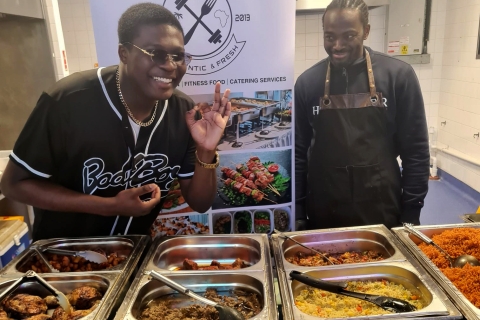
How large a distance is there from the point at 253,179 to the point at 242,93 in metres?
0.53

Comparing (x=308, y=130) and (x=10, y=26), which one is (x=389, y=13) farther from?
(x=10, y=26)

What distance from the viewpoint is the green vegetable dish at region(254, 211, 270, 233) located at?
234 cm

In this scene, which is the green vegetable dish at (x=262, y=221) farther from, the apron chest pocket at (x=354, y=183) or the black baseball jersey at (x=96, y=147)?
the black baseball jersey at (x=96, y=147)

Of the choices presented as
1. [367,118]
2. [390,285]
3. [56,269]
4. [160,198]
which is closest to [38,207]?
[56,269]

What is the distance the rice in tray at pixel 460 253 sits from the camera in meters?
1.35

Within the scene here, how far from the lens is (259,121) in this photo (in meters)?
2.19

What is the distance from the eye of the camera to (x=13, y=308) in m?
1.32

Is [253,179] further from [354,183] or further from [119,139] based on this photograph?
[119,139]

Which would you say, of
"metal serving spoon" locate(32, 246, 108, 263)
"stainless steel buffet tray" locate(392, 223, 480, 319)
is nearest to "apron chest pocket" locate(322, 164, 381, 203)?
"stainless steel buffet tray" locate(392, 223, 480, 319)

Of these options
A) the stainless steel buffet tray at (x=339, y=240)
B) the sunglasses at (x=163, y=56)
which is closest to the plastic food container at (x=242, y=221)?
the stainless steel buffet tray at (x=339, y=240)

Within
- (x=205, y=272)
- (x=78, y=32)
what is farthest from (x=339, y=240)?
(x=78, y=32)

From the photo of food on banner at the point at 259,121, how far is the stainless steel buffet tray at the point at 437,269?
846 mm

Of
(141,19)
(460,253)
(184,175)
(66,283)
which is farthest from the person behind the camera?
(184,175)

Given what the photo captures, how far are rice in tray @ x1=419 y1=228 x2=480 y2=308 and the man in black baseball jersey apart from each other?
3.85ft
